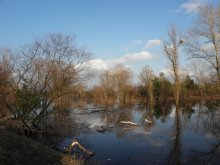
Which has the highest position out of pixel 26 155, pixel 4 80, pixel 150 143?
pixel 4 80

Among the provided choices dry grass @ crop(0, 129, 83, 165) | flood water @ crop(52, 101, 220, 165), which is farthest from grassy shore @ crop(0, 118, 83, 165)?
flood water @ crop(52, 101, 220, 165)

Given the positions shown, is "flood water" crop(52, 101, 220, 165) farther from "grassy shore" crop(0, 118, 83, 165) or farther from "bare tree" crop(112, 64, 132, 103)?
"bare tree" crop(112, 64, 132, 103)

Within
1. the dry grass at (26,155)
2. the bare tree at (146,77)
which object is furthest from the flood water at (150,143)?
the bare tree at (146,77)

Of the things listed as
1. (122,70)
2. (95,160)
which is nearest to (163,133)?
(95,160)

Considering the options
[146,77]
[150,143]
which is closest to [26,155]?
[150,143]

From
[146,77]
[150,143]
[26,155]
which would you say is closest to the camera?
[26,155]

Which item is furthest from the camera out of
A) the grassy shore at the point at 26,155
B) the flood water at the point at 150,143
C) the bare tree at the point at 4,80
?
the bare tree at the point at 4,80

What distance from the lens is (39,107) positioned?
776 inches

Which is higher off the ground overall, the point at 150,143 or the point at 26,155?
the point at 26,155

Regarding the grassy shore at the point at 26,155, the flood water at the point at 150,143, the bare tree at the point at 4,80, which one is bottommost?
the flood water at the point at 150,143

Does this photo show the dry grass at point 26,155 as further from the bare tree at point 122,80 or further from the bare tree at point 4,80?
the bare tree at point 122,80

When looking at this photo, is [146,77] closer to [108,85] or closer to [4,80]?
[108,85]

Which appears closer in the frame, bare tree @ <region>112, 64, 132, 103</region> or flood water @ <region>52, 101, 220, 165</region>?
flood water @ <region>52, 101, 220, 165</region>

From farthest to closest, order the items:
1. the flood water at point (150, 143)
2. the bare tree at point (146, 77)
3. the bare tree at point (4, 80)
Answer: the bare tree at point (146, 77) → the bare tree at point (4, 80) → the flood water at point (150, 143)
